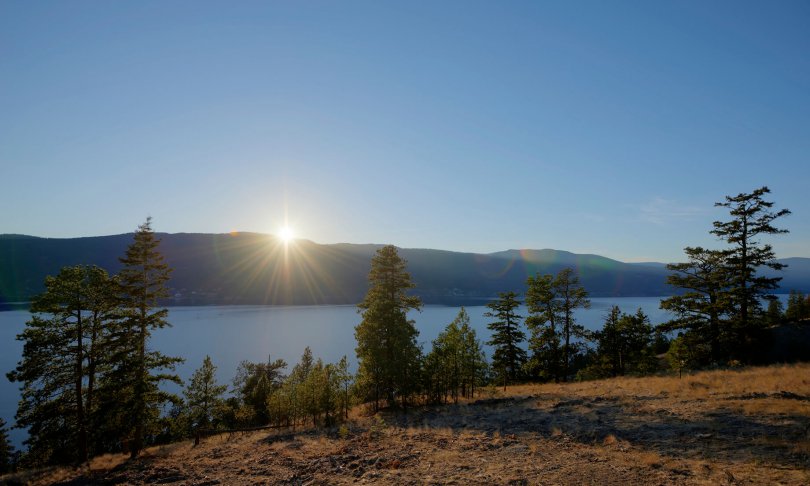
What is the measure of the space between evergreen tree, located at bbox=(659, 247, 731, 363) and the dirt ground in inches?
269

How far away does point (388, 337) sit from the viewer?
29.4 metres

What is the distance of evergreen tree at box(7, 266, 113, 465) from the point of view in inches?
850

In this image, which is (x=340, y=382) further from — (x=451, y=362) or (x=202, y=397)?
(x=202, y=397)

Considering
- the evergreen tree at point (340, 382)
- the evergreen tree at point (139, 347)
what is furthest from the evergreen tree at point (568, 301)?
the evergreen tree at point (139, 347)

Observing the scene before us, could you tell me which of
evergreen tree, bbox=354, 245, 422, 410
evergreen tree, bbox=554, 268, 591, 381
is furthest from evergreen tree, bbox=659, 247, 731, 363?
evergreen tree, bbox=354, 245, 422, 410

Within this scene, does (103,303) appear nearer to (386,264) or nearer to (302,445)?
(302,445)

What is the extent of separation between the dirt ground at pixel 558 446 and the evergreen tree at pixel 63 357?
2.27m

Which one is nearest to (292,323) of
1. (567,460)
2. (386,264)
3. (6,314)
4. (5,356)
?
(5,356)

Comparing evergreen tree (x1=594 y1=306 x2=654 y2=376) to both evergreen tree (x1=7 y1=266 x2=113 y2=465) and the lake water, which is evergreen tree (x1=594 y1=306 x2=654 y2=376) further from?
evergreen tree (x1=7 y1=266 x2=113 y2=465)

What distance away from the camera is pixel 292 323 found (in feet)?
604

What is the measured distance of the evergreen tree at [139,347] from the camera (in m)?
23.6

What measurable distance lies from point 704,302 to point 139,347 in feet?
145

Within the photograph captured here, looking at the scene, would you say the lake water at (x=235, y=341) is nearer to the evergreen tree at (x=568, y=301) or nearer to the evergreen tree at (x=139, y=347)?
the evergreen tree at (x=568, y=301)

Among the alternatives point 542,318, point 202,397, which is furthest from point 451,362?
point 202,397
